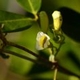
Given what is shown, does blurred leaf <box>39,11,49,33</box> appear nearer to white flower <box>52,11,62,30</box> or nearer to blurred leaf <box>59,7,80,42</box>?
white flower <box>52,11,62,30</box>

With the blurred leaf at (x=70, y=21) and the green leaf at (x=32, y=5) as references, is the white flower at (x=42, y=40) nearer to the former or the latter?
the green leaf at (x=32, y=5)

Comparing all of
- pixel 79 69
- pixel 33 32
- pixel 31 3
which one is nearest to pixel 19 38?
pixel 33 32

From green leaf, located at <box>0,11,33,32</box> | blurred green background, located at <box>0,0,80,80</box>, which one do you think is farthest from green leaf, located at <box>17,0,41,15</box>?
blurred green background, located at <box>0,0,80,80</box>

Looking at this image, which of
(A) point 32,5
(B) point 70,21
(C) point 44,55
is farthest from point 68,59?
(A) point 32,5

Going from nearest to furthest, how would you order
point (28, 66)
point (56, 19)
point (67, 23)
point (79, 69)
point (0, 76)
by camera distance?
point (56, 19), point (67, 23), point (79, 69), point (28, 66), point (0, 76)

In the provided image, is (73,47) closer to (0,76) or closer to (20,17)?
(20,17)

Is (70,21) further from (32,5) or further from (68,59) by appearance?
(68,59)
